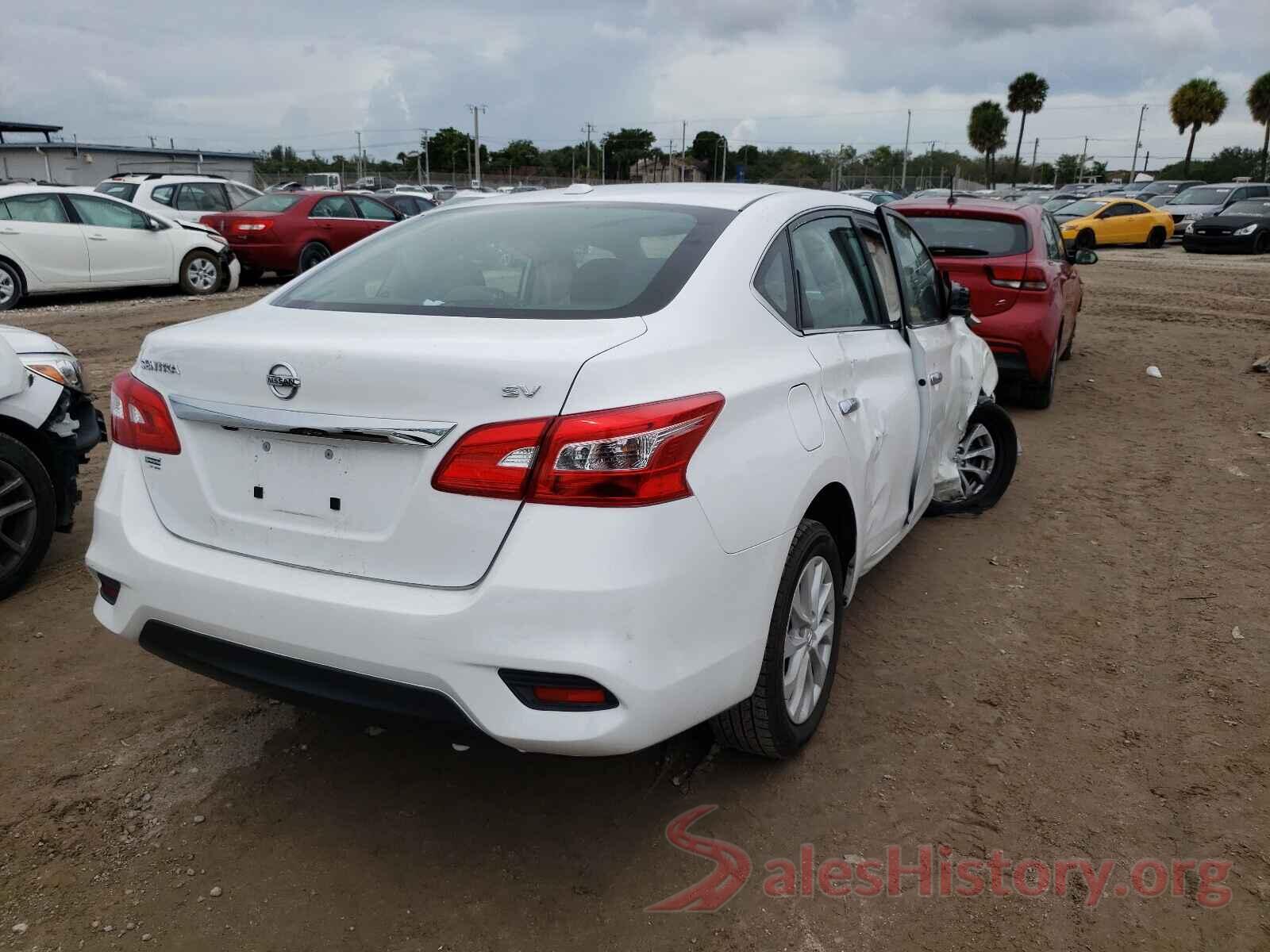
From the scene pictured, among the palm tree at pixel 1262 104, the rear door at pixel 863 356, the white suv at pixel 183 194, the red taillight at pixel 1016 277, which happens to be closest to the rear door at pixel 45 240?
the white suv at pixel 183 194

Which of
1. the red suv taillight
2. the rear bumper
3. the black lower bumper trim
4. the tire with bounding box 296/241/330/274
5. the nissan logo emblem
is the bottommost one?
the tire with bounding box 296/241/330/274

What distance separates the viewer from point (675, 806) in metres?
2.77

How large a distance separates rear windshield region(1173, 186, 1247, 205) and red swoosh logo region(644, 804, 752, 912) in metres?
31.6

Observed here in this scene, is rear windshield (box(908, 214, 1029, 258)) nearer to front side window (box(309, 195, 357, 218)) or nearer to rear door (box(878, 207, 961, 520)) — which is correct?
rear door (box(878, 207, 961, 520))

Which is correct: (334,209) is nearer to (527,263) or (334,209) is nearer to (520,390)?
(527,263)

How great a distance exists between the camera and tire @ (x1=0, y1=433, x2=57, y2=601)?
3.92 m

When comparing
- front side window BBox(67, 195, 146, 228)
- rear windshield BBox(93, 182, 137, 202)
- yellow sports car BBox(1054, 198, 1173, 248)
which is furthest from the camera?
yellow sports car BBox(1054, 198, 1173, 248)

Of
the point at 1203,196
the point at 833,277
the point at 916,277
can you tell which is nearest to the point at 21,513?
the point at 833,277

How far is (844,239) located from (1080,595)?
199 centimetres

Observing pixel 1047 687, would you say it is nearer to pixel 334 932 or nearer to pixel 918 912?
pixel 918 912

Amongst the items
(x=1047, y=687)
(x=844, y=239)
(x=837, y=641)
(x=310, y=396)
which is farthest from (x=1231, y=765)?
(x=310, y=396)

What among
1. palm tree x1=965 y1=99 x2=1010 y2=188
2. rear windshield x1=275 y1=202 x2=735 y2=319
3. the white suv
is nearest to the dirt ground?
rear windshield x1=275 y1=202 x2=735 y2=319

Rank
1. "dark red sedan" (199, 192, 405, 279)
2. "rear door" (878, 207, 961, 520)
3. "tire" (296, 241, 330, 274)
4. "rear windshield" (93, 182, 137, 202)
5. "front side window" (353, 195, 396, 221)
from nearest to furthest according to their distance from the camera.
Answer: "rear door" (878, 207, 961, 520) → "dark red sedan" (199, 192, 405, 279) → "tire" (296, 241, 330, 274) → "front side window" (353, 195, 396, 221) → "rear windshield" (93, 182, 137, 202)

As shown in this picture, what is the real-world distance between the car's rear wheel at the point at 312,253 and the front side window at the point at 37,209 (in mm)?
3080
